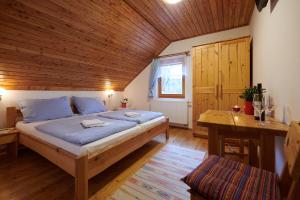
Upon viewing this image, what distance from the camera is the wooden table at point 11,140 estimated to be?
201cm

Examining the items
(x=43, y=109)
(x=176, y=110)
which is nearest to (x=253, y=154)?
(x=176, y=110)

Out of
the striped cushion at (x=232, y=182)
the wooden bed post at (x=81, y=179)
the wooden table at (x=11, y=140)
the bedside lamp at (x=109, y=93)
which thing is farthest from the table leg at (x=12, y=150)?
the striped cushion at (x=232, y=182)

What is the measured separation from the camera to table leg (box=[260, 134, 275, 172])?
112cm

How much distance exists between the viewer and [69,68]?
276cm

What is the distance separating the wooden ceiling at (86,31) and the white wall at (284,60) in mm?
1193

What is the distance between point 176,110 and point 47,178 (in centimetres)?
291

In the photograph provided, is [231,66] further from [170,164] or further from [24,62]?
[24,62]

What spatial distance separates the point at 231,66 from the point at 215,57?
34 cm

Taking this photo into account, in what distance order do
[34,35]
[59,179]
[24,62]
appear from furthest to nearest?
[24,62] → [34,35] → [59,179]

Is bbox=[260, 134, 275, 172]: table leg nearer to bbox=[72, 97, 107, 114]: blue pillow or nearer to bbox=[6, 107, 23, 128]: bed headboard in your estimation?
bbox=[72, 97, 107, 114]: blue pillow

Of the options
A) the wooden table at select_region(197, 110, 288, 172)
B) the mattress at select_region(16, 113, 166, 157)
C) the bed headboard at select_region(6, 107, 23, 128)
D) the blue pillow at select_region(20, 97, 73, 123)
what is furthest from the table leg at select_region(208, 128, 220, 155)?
the bed headboard at select_region(6, 107, 23, 128)

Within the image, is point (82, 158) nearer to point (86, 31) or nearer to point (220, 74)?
point (86, 31)

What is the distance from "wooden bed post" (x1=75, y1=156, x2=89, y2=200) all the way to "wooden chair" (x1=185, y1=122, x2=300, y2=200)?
958mm

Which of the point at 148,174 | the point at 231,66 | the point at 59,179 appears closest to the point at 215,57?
the point at 231,66
